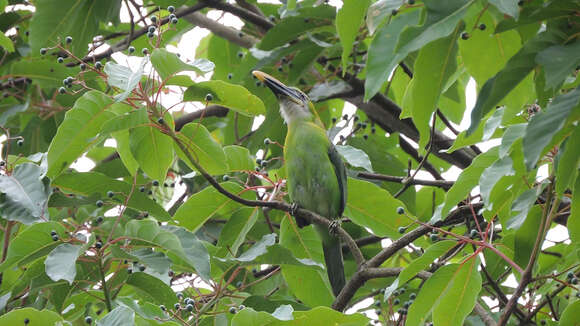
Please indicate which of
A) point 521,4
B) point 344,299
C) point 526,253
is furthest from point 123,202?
point 521,4

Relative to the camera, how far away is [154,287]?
2977 mm

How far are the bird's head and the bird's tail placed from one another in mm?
704

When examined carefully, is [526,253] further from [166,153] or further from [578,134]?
[166,153]

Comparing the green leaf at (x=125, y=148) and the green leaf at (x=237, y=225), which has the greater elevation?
the green leaf at (x=125, y=148)

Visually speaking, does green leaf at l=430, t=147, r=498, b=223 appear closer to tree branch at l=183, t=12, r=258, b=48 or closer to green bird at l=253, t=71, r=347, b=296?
green bird at l=253, t=71, r=347, b=296

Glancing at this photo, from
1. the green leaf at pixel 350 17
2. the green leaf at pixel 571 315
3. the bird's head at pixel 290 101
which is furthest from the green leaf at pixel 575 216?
the bird's head at pixel 290 101

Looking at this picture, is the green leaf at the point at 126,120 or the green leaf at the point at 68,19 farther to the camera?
the green leaf at the point at 68,19

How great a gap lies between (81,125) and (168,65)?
382mm

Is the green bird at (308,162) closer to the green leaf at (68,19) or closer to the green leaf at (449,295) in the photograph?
the green leaf at (68,19)

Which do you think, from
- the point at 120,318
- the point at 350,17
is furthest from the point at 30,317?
the point at 350,17

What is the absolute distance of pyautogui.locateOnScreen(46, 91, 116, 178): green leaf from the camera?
8.35 feet

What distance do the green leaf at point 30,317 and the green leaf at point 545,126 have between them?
4.76ft

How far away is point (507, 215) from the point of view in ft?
8.95

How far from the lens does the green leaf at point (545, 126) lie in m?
1.60
